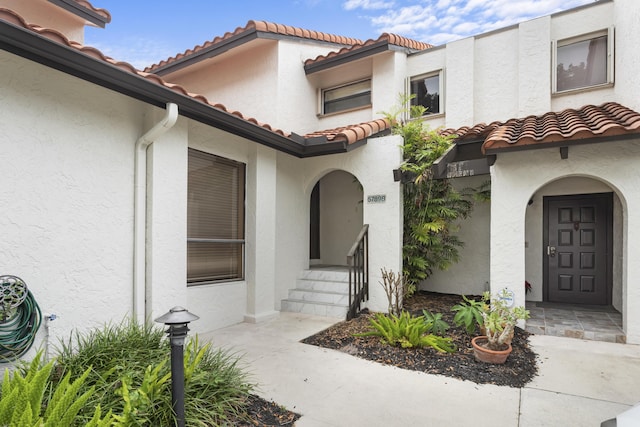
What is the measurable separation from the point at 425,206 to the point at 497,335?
290cm

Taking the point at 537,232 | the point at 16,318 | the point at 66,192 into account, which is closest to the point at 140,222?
the point at 66,192

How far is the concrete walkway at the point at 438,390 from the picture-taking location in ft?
9.59

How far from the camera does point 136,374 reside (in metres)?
2.78

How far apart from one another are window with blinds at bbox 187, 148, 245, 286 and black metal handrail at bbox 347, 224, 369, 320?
1956 millimetres

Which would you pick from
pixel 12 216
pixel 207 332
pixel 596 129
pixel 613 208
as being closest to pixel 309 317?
pixel 207 332

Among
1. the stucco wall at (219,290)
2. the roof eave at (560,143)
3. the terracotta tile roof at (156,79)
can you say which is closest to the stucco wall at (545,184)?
the roof eave at (560,143)

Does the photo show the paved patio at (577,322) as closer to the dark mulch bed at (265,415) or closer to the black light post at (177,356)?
the dark mulch bed at (265,415)

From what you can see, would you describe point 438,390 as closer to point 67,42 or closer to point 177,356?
point 177,356

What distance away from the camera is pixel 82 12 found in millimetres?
6141

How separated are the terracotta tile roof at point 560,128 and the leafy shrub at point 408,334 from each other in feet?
9.21

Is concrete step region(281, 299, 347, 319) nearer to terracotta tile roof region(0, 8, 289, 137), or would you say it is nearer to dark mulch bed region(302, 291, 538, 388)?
dark mulch bed region(302, 291, 538, 388)

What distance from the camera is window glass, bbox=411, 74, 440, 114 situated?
25.6ft

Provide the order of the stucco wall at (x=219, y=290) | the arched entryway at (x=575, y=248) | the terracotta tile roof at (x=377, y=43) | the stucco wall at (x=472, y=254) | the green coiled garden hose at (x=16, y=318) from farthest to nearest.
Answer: the terracotta tile roof at (x=377, y=43), the stucco wall at (x=472, y=254), the arched entryway at (x=575, y=248), the stucco wall at (x=219, y=290), the green coiled garden hose at (x=16, y=318)

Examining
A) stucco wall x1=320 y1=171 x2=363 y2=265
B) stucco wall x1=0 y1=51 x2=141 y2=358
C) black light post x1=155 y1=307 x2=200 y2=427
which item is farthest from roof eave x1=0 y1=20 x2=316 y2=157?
stucco wall x1=320 y1=171 x2=363 y2=265
